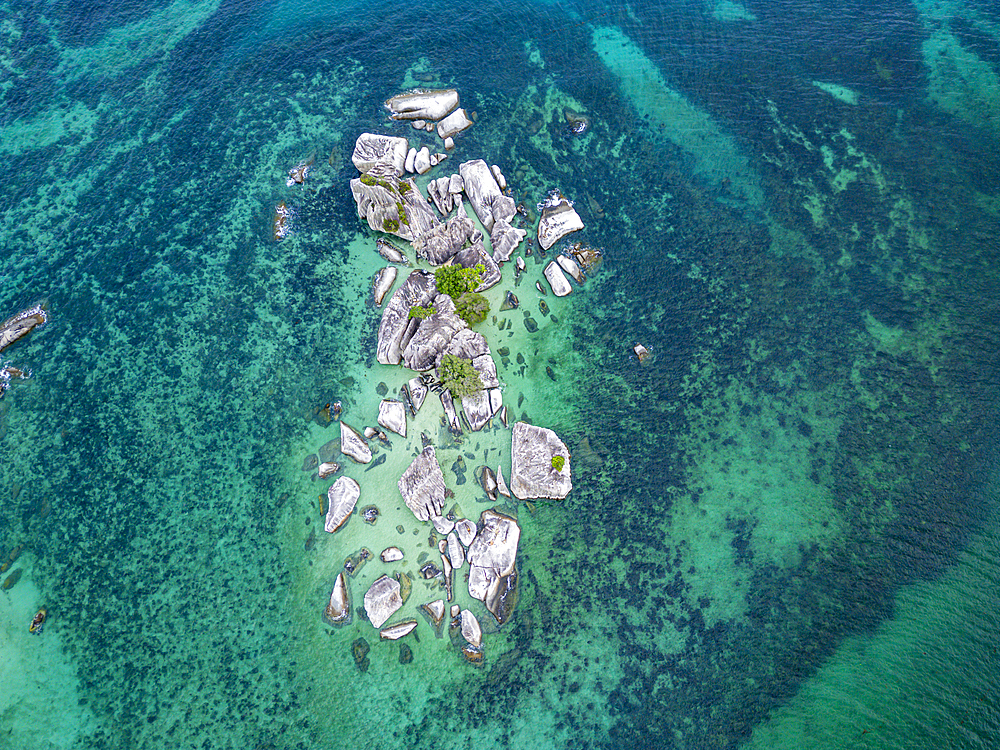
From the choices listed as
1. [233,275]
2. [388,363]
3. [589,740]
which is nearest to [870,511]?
[589,740]

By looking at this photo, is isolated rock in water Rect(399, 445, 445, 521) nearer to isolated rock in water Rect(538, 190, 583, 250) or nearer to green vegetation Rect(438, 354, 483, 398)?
green vegetation Rect(438, 354, 483, 398)

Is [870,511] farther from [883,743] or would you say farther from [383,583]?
[383,583]

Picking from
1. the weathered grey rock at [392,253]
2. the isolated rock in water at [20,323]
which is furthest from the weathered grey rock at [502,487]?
the isolated rock in water at [20,323]

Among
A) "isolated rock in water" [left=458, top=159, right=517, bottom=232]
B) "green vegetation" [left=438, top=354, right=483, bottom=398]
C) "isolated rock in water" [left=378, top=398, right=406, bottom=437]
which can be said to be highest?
"isolated rock in water" [left=458, top=159, right=517, bottom=232]

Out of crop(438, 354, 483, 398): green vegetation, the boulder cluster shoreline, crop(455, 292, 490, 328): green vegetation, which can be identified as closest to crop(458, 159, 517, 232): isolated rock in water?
the boulder cluster shoreline

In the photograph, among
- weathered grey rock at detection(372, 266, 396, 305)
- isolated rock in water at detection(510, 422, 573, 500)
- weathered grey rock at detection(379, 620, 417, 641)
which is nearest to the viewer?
weathered grey rock at detection(379, 620, 417, 641)

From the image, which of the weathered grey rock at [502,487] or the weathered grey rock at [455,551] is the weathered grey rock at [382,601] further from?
the weathered grey rock at [502,487]
